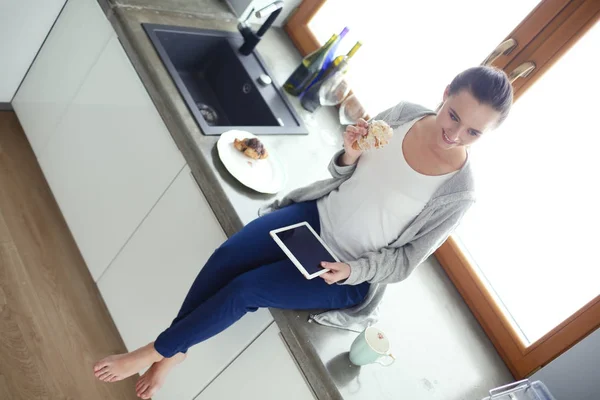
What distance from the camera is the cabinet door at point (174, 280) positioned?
1.33 metres

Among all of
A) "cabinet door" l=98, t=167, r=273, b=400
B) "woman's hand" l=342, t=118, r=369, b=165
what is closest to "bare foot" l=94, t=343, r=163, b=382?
"cabinet door" l=98, t=167, r=273, b=400

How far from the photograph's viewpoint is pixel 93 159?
66.2 inches

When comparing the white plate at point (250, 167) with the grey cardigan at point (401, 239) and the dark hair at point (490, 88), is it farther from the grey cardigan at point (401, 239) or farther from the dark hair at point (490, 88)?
the dark hair at point (490, 88)

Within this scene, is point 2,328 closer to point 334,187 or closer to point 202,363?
point 202,363

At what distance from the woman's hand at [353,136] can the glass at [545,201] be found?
339mm

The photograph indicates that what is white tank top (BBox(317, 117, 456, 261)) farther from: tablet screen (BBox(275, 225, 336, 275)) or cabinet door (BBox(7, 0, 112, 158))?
cabinet door (BBox(7, 0, 112, 158))

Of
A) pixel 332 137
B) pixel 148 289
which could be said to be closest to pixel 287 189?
pixel 332 137

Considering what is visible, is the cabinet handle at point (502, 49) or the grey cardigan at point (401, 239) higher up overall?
the cabinet handle at point (502, 49)

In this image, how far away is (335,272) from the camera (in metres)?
1.14

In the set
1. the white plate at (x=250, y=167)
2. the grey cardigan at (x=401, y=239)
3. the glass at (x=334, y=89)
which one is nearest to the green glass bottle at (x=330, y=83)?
the glass at (x=334, y=89)

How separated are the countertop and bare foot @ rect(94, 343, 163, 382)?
0.36 meters

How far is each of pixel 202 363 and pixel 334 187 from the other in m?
0.64

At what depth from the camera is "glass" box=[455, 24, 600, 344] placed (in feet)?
4.41

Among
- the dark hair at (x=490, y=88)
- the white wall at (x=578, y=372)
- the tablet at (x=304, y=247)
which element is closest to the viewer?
the dark hair at (x=490, y=88)
